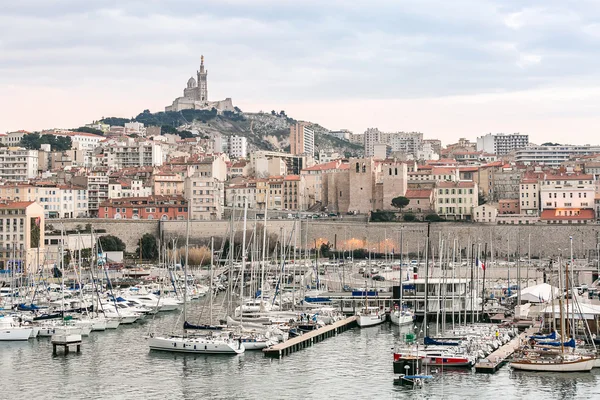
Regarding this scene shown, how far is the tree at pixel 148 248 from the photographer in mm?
63938

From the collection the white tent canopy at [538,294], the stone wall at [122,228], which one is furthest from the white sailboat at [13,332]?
the stone wall at [122,228]

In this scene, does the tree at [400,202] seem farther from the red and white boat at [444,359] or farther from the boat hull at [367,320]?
the red and white boat at [444,359]

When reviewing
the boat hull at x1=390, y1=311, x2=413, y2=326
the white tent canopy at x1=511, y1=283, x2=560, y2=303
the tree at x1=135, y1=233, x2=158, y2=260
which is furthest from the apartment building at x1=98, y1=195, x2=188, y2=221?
the white tent canopy at x1=511, y1=283, x2=560, y2=303

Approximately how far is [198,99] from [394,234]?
111 meters

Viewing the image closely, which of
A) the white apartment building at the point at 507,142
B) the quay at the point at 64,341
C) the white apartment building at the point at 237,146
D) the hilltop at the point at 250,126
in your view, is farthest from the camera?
the hilltop at the point at 250,126

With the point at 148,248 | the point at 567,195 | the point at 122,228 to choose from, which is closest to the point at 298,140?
the point at 567,195

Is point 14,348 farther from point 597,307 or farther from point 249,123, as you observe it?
point 249,123

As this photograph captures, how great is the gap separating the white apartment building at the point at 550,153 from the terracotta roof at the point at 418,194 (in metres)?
38.7

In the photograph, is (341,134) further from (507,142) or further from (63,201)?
(63,201)

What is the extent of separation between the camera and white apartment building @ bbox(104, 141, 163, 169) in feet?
321

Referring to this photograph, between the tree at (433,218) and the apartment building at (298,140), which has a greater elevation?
the apartment building at (298,140)

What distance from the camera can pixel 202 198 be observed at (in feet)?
232

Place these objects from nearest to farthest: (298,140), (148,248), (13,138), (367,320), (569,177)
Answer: (367,320) < (148,248) < (569,177) < (13,138) < (298,140)

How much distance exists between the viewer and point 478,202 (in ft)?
255
